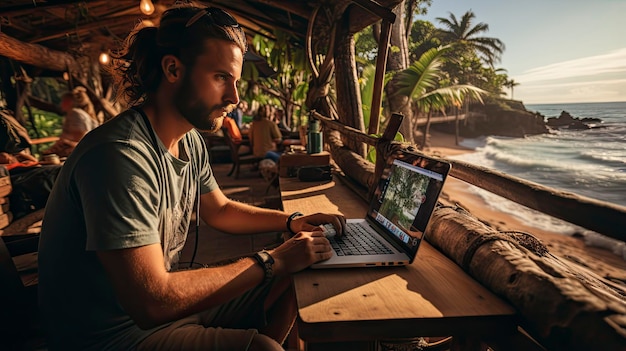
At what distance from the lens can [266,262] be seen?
1.08 metres

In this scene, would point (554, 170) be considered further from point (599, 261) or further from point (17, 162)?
point (17, 162)

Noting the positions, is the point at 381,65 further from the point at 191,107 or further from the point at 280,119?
the point at 280,119

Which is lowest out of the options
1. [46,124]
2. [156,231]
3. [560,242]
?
[560,242]

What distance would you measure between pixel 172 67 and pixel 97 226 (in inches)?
25.7

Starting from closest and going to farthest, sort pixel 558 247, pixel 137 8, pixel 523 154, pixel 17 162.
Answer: pixel 17 162
pixel 137 8
pixel 558 247
pixel 523 154

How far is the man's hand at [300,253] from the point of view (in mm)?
1080

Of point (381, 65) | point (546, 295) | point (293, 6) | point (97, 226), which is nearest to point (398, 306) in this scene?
point (546, 295)

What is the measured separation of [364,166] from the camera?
2514 mm

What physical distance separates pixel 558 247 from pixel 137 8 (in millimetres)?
10929

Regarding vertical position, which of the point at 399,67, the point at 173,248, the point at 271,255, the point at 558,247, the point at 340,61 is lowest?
the point at 558,247

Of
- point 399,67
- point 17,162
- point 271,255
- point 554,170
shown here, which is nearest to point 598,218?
point 271,255

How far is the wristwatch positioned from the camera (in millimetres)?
1059

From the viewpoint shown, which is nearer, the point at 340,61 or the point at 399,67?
the point at 340,61

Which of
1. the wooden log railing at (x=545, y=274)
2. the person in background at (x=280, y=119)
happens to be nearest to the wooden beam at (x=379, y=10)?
the wooden log railing at (x=545, y=274)
